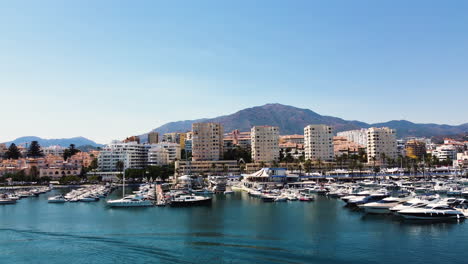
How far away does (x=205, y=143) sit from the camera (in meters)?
119

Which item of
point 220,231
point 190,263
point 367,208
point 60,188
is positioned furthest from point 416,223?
point 60,188

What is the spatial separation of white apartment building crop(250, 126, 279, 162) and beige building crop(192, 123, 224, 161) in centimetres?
1099

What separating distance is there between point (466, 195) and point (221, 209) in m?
36.1

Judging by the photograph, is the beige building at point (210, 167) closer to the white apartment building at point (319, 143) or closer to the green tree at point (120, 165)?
the green tree at point (120, 165)

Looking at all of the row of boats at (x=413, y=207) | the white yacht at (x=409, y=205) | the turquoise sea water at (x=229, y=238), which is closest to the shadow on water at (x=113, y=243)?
the turquoise sea water at (x=229, y=238)

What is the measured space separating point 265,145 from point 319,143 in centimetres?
1846

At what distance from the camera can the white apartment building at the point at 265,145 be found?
11994cm

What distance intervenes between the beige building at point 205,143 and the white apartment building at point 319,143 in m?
29.0

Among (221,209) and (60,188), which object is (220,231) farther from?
(60,188)

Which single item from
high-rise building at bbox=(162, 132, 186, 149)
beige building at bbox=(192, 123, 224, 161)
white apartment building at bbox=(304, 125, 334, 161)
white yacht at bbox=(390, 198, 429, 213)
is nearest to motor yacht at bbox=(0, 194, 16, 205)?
white yacht at bbox=(390, 198, 429, 213)

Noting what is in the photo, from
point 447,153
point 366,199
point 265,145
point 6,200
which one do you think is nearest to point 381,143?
point 447,153

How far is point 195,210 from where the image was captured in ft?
158

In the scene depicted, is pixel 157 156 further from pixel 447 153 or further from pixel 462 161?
pixel 447 153

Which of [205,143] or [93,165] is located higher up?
[205,143]
